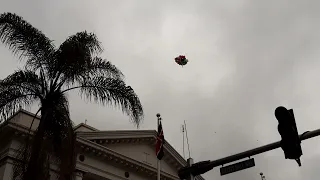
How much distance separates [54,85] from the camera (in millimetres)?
13836

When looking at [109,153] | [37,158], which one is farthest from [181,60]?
[37,158]

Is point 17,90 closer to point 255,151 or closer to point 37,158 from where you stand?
point 37,158

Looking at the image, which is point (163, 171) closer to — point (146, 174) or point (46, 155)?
point (146, 174)

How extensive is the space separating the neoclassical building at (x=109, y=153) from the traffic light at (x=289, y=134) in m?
16.8

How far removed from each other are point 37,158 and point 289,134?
7.80 metres

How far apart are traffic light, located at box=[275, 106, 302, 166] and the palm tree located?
24.0ft

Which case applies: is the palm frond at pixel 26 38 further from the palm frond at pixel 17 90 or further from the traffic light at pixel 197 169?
the traffic light at pixel 197 169

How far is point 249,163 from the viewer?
29.9ft

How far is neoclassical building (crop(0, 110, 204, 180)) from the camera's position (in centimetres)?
2245

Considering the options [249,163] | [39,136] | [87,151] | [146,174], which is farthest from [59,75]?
[146,174]

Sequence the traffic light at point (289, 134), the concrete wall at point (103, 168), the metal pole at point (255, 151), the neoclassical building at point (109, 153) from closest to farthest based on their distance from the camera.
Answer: the traffic light at point (289, 134) → the metal pole at point (255, 151) → the neoclassical building at point (109, 153) → the concrete wall at point (103, 168)

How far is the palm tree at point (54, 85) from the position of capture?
1291 cm

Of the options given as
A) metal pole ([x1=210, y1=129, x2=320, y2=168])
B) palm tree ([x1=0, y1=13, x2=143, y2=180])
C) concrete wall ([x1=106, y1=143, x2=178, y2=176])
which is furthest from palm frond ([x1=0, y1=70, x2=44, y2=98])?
concrete wall ([x1=106, y1=143, x2=178, y2=176])

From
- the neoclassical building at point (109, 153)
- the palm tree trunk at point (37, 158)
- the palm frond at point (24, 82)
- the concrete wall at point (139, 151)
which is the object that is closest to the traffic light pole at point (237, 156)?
the palm tree trunk at point (37, 158)
